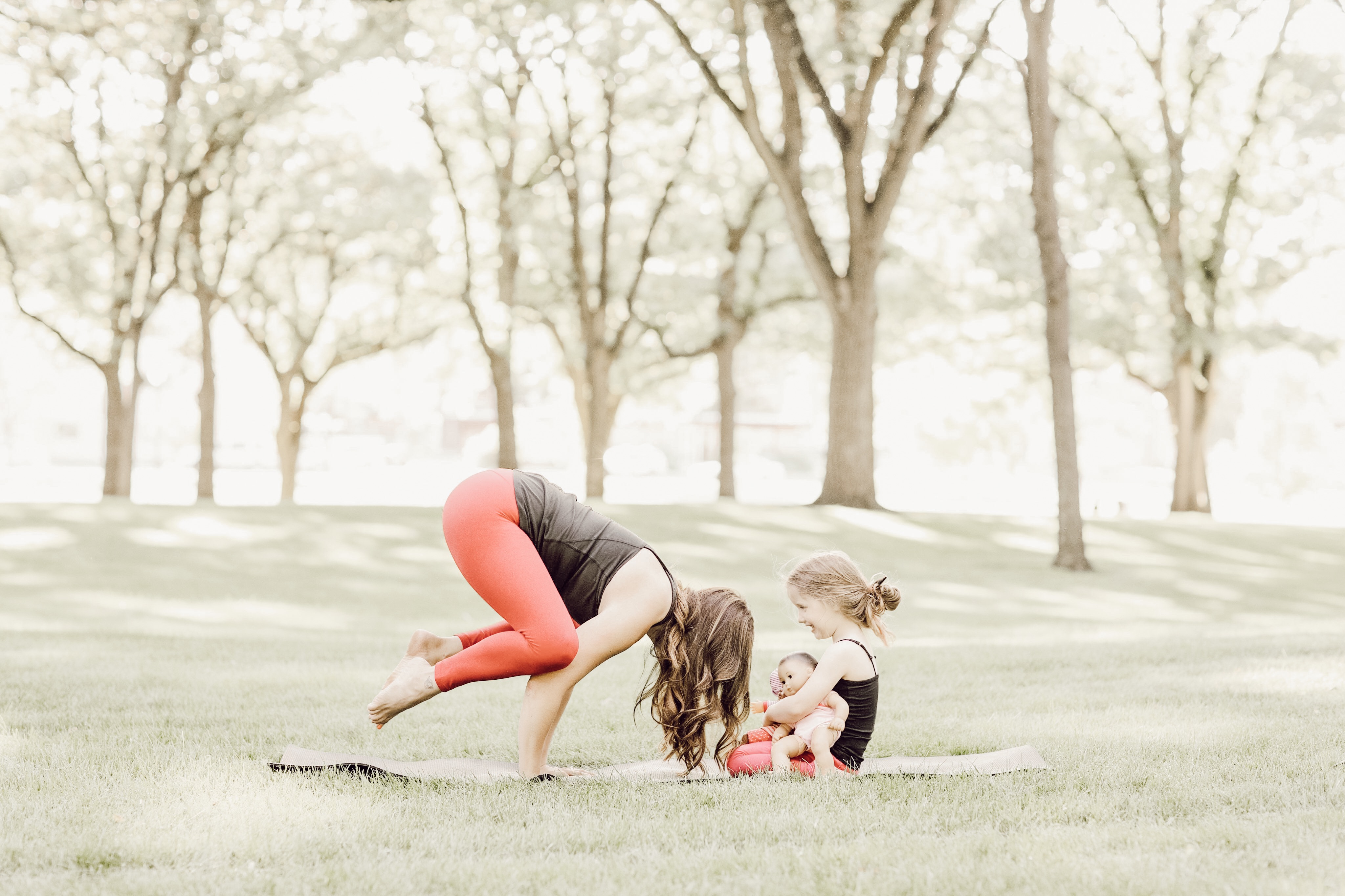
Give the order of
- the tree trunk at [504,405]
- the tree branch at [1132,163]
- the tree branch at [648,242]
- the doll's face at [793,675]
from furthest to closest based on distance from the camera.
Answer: the tree branch at [648,242] → the tree branch at [1132,163] → the tree trunk at [504,405] → the doll's face at [793,675]

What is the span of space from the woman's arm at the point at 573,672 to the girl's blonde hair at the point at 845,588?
0.80 m

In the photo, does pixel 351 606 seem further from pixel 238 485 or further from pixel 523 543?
pixel 238 485

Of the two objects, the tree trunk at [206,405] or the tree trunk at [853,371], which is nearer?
the tree trunk at [853,371]

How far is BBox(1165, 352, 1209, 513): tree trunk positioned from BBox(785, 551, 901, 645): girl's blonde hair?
84.3ft

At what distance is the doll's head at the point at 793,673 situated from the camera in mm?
5574

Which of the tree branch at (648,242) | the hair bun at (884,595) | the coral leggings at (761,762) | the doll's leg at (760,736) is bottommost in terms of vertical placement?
the coral leggings at (761,762)

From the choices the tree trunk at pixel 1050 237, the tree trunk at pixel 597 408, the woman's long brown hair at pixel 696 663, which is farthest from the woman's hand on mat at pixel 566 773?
the tree trunk at pixel 597 408

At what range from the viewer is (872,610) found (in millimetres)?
5410

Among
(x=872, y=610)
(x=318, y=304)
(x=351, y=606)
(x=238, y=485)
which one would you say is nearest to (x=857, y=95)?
(x=351, y=606)

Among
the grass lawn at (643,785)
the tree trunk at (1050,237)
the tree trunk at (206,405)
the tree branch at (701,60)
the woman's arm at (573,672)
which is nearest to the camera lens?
the grass lawn at (643,785)

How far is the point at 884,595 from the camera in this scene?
213 inches

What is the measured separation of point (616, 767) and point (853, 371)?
16302mm

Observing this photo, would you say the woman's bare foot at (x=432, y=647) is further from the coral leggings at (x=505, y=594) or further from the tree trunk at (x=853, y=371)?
the tree trunk at (x=853, y=371)

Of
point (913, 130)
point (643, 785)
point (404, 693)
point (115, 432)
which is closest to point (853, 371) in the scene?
point (913, 130)
